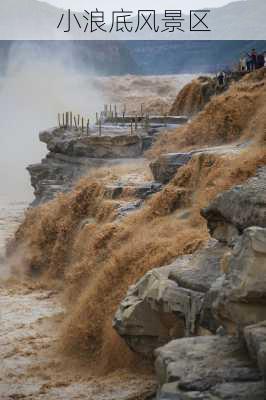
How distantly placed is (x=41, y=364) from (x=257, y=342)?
5774 millimetres

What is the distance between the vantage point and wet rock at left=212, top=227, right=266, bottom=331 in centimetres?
662

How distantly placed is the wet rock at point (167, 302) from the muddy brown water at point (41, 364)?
0.56m

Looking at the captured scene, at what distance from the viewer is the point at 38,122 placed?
4906cm

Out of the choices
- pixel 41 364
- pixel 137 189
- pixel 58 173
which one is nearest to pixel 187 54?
pixel 58 173

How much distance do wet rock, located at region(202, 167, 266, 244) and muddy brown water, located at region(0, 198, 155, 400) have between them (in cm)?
199

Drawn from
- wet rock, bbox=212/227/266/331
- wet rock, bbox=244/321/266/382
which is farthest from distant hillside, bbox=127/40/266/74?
wet rock, bbox=244/321/266/382

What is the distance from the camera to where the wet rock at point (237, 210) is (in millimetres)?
8281

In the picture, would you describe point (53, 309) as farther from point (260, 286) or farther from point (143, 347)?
point (260, 286)

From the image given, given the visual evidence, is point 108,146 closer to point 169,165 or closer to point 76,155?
point 76,155

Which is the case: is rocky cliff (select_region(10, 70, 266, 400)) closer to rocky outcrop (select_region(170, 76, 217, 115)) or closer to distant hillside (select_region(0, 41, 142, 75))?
rocky outcrop (select_region(170, 76, 217, 115))

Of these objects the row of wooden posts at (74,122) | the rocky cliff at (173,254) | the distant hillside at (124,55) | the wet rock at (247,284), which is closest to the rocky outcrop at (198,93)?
the rocky cliff at (173,254)

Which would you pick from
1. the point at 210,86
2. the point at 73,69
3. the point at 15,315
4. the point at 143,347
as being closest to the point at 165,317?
the point at 143,347

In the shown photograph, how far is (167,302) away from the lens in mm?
8922

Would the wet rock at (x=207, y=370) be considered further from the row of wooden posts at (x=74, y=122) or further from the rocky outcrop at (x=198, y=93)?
the rocky outcrop at (x=198, y=93)
